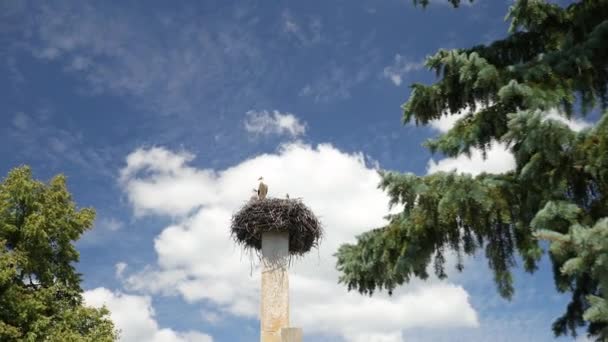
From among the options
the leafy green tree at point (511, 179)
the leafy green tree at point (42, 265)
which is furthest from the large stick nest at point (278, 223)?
the leafy green tree at point (511, 179)

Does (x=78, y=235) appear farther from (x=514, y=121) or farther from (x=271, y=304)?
(x=514, y=121)

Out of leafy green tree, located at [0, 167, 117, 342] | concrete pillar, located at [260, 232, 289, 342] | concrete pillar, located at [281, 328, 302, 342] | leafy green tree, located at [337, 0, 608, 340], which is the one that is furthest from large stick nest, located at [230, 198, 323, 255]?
leafy green tree, located at [337, 0, 608, 340]

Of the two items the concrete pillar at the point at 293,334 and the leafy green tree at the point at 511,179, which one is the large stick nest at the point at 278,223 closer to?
the concrete pillar at the point at 293,334

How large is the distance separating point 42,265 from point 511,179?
1480 cm

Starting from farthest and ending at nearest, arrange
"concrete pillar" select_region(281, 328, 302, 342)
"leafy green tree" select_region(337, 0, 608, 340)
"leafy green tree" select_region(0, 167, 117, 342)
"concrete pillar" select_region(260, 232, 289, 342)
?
"leafy green tree" select_region(0, 167, 117, 342), "concrete pillar" select_region(260, 232, 289, 342), "concrete pillar" select_region(281, 328, 302, 342), "leafy green tree" select_region(337, 0, 608, 340)

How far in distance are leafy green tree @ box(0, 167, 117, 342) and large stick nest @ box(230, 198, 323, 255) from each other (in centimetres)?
478

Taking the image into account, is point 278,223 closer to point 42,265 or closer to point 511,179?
point 42,265

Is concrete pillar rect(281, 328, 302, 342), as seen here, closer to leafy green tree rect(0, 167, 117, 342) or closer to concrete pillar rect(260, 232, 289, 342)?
concrete pillar rect(260, 232, 289, 342)

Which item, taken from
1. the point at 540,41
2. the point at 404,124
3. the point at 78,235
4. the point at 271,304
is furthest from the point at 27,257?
the point at 540,41

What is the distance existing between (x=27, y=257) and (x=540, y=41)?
46.6ft

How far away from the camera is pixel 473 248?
493 cm

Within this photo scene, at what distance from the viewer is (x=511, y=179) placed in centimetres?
475

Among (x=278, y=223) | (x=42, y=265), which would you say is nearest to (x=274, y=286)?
(x=278, y=223)

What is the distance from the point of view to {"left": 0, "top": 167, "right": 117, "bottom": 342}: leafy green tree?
48.5ft
